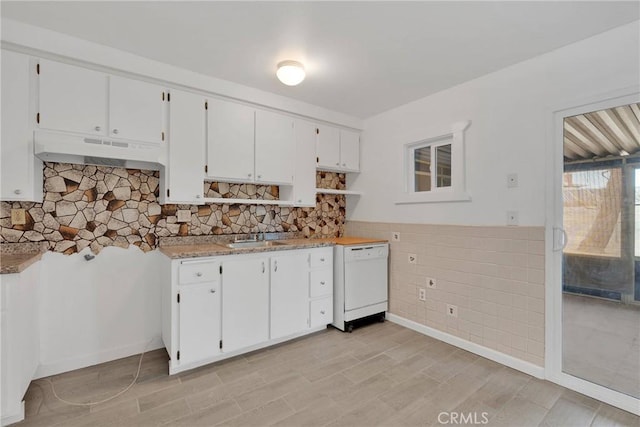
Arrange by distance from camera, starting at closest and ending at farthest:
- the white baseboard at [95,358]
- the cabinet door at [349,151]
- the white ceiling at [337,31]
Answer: the white ceiling at [337,31], the white baseboard at [95,358], the cabinet door at [349,151]

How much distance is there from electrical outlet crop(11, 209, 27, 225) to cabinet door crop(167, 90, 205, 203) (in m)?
1.01

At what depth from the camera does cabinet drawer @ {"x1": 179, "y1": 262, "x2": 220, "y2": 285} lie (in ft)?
7.62

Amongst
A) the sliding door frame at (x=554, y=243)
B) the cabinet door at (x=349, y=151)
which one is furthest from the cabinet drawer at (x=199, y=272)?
the sliding door frame at (x=554, y=243)

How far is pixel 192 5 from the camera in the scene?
183 cm

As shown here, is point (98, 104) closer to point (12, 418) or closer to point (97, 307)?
point (97, 307)

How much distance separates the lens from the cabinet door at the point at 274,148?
3.05 metres

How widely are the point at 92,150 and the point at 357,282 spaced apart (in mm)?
2635

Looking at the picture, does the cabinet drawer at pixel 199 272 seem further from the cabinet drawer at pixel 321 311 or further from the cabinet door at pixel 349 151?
the cabinet door at pixel 349 151

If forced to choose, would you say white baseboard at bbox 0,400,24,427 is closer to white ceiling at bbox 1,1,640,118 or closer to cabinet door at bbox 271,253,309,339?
cabinet door at bbox 271,253,309,339

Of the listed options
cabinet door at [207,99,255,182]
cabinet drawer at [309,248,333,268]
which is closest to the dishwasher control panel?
cabinet drawer at [309,248,333,268]

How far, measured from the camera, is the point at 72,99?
2180 mm

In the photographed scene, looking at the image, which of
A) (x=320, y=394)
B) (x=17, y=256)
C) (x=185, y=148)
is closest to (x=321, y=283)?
(x=320, y=394)

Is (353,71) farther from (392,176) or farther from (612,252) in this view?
(612,252)

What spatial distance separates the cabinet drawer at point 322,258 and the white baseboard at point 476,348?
3.52 ft
